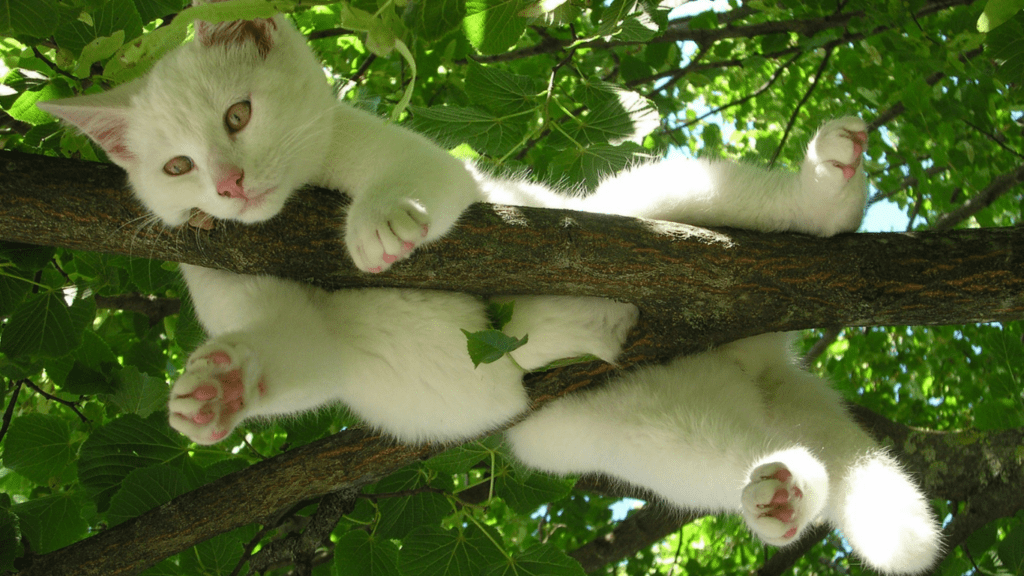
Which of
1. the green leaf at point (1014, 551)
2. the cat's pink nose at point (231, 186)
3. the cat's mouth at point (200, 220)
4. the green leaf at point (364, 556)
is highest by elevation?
the green leaf at point (1014, 551)

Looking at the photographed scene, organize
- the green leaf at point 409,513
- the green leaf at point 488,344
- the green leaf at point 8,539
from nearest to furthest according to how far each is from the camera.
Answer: the green leaf at point 488,344 → the green leaf at point 8,539 → the green leaf at point 409,513

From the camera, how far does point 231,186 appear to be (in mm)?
1817

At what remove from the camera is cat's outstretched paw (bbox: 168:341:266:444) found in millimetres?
1664

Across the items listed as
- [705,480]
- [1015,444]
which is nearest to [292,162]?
[705,480]

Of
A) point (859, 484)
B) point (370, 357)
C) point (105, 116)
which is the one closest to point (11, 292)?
point (105, 116)

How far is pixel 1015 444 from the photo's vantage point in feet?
8.55

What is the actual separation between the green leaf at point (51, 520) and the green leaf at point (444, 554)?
1.44m

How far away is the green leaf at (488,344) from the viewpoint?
160 centimetres

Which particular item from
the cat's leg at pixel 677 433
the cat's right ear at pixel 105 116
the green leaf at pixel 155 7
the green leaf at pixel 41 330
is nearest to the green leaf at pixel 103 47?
the cat's right ear at pixel 105 116

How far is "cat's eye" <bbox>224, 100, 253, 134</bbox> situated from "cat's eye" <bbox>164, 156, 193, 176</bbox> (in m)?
0.16

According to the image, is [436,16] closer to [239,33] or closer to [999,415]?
[239,33]

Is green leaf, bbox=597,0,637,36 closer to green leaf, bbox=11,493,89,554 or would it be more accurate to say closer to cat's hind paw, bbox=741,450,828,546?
cat's hind paw, bbox=741,450,828,546

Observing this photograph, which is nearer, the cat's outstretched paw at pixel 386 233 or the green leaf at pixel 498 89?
the cat's outstretched paw at pixel 386 233

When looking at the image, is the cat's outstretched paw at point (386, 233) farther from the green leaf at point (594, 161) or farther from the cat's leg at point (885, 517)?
the cat's leg at point (885, 517)
